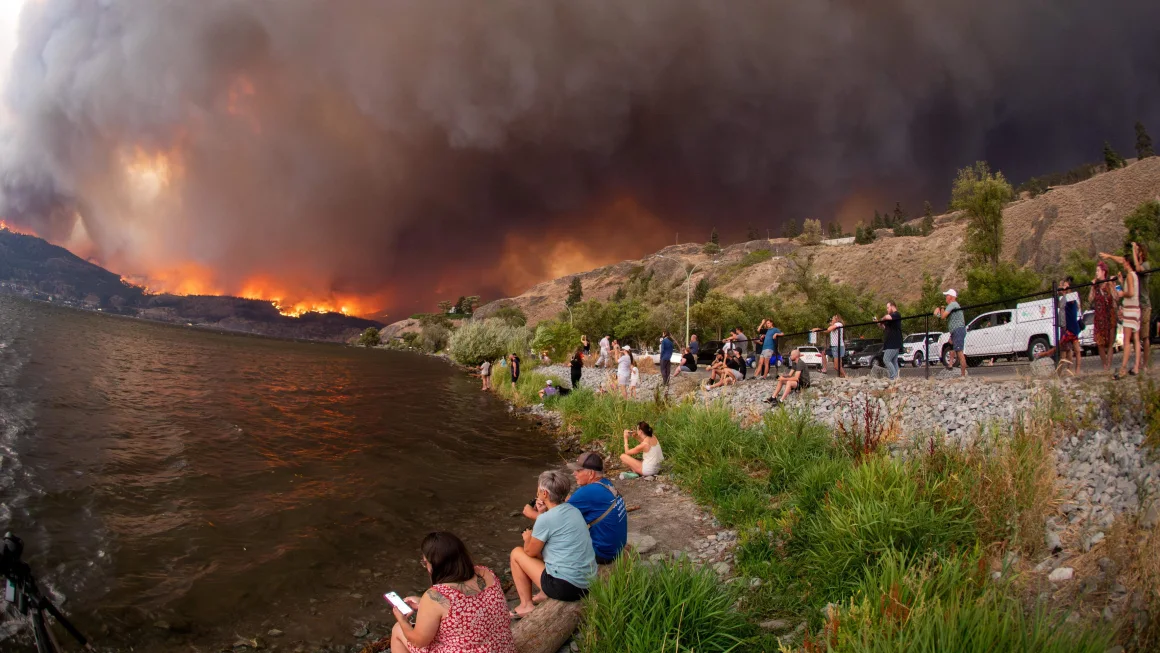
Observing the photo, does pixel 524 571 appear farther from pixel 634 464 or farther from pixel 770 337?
pixel 770 337

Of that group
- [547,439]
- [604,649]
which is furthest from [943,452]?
[547,439]

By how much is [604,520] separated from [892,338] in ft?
37.6

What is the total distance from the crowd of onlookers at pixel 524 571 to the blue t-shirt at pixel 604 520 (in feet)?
0.04

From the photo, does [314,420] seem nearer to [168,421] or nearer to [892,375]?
[168,421]

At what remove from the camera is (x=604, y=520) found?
20.7 ft

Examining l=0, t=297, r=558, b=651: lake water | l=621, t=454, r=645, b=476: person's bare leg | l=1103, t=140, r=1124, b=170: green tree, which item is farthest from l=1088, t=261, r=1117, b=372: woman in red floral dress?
l=1103, t=140, r=1124, b=170: green tree

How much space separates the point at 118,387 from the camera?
2422 cm

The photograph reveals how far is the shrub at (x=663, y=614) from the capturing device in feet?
14.0

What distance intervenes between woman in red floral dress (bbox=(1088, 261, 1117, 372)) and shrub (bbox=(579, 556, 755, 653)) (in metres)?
9.90

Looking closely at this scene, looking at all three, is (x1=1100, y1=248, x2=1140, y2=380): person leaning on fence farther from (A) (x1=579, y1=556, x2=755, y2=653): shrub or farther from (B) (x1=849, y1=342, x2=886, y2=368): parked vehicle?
(B) (x1=849, y1=342, x2=886, y2=368): parked vehicle

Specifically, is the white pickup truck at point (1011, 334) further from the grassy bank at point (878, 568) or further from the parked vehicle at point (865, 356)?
the grassy bank at point (878, 568)

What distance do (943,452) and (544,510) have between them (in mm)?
4839

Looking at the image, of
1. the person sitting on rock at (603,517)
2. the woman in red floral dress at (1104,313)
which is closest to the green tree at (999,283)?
the woman in red floral dress at (1104,313)

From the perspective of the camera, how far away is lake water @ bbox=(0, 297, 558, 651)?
648 centimetres
